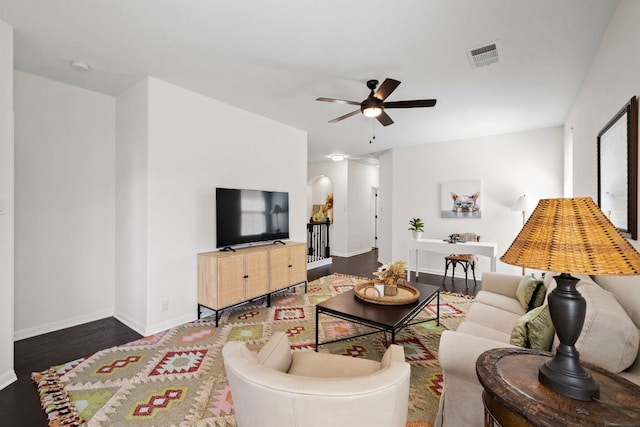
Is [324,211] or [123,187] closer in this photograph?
[123,187]

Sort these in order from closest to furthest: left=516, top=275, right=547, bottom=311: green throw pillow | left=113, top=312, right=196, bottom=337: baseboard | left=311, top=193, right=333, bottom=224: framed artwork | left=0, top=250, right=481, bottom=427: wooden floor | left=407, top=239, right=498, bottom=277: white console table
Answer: left=0, top=250, right=481, bottom=427: wooden floor
left=516, top=275, right=547, bottom=311: green throw pillow
left=113, top=312, right=196, bottom=337: baseboard
left=407, top=239, right=498, bottom=277: white console table
left=311, top=193, right=333, bottom=224: framed artwork

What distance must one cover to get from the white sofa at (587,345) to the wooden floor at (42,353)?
243 cm

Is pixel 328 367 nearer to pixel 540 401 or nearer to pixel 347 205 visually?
pixel 540 401

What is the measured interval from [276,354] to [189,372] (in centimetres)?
138

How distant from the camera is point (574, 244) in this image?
1.01 m

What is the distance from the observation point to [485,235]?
5387 mm

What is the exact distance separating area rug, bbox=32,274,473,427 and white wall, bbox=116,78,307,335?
17.0 inches

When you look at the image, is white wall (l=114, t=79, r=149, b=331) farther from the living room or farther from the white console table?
the white console table

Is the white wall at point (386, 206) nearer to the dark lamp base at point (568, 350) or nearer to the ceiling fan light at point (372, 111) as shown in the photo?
the ceiling fan light at point (372, 111)

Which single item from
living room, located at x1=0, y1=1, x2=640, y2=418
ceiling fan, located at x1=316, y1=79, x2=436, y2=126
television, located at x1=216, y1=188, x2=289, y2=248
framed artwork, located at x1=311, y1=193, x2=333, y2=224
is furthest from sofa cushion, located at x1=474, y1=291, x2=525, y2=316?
framed artwork, located at x1=311, y1=193, x2=333, y2=224

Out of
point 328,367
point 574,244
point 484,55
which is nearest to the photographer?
point 574,244

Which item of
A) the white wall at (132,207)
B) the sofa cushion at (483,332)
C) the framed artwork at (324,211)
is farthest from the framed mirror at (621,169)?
the framed artwork at (324,211)

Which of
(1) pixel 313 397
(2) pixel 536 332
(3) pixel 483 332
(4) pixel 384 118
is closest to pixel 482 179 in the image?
(4) pixel 384 118

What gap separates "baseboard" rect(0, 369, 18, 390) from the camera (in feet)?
6.92
